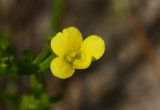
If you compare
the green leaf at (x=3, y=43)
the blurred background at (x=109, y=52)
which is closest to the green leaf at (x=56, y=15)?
the blurred background at (x=109, y=52)

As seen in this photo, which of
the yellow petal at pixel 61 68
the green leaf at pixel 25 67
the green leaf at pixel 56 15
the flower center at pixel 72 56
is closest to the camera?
the yellow petal at pixel 61 68

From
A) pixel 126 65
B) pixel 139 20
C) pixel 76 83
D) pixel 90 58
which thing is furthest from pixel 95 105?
pixel 90 58

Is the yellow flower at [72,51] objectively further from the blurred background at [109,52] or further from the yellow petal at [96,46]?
the blurred background at [109,52]

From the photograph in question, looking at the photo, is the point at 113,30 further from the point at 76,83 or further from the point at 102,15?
the point at 76,83

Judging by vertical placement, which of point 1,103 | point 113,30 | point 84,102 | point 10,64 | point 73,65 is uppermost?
point 73,65

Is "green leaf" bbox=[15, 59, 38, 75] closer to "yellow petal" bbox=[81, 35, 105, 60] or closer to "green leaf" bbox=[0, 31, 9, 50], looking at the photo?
"green leaf" bbox=[0, 31, 9, 50]

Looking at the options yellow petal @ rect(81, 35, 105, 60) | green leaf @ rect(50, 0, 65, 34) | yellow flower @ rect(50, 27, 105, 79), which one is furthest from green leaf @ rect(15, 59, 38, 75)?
green leaf @ rect(50, 0, 65, 34)
